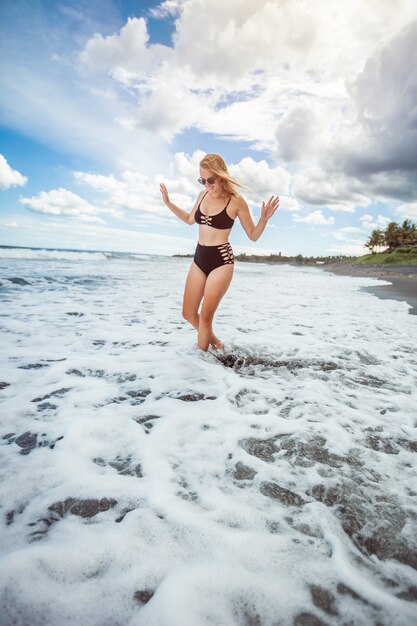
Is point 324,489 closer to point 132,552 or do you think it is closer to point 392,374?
point 132,552

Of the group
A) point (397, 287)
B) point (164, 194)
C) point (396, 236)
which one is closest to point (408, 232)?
point (396, 236)

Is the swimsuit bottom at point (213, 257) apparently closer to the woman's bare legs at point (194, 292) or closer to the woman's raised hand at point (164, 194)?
the woman's bare legs at point (194, 292)

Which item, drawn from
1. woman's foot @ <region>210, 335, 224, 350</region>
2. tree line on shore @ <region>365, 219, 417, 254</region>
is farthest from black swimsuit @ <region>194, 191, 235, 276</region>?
tree line on shore @ <region>365, 219, 417, 254</region>

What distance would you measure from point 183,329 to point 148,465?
3721mm

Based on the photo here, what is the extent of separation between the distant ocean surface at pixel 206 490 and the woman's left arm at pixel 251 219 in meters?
1.69

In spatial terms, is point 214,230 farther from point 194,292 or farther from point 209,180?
point 194,292

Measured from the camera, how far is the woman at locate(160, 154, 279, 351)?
3.99 meters

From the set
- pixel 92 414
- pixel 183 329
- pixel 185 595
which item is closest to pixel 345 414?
pixel 185 595

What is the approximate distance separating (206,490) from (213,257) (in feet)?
9.72

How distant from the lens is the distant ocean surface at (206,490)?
122 centimetres

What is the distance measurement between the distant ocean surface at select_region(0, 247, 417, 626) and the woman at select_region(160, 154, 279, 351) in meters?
0.86

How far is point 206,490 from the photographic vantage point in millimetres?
1812

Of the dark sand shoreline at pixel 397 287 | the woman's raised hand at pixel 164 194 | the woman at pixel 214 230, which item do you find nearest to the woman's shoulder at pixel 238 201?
the woman at pixel 214 230

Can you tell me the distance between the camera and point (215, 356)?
4.24 m
